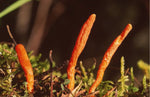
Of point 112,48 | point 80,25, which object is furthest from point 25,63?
point 80,25

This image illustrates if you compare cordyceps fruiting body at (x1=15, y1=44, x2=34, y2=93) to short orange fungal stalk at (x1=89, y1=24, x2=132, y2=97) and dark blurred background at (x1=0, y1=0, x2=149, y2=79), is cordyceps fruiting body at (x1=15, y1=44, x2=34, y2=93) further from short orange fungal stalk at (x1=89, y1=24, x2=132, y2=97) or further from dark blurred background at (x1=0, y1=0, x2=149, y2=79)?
dark blurred background at (x1=0, y1=0, x2=149, y2=79)

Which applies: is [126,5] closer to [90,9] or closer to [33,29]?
[90,9]

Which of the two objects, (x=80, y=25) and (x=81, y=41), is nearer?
(x=81, y=41)

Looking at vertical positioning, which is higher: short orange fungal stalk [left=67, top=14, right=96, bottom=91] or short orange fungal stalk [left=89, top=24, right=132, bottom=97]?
short orange fungal stalk [left=67, top=14, right=96, bottom=91]

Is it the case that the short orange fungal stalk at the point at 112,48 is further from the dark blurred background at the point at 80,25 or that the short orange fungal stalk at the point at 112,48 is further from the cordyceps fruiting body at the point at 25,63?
the dark blurred background at the point at 80,25

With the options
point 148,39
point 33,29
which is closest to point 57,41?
point 33,29

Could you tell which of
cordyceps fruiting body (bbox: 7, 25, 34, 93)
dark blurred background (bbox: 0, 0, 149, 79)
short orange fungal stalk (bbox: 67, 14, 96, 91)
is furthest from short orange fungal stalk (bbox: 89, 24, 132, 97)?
dark blurred background (bbox: 0, 0, 149, 79)

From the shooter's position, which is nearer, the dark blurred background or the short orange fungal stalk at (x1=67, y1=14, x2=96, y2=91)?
the short orange fungal stalk at (x1=67, y1=14, x2=96, y2=91)

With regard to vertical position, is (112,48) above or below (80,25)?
below

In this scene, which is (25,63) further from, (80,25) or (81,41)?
(80,25)
